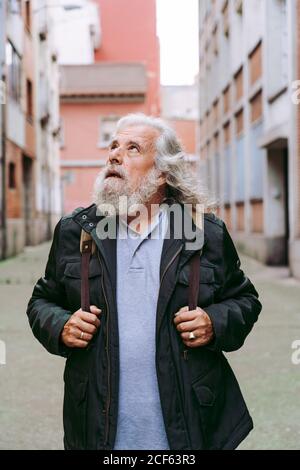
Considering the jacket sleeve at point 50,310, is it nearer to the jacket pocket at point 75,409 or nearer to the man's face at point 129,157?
the jacket pocket at point 75,409

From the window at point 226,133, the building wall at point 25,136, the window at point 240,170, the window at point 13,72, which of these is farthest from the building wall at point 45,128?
the window at point 240,170

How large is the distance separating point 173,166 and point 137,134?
19 cm

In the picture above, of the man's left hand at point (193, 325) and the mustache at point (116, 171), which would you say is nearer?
the man's left hand at point (193, 325)

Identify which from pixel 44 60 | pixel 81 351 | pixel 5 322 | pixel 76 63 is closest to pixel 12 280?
pixel 5 322

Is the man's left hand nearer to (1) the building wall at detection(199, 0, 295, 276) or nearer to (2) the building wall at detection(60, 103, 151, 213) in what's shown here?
(1) the building wall at detection(199, 0, 295, 276)

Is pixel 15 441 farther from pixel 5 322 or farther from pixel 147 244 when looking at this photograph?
pixel 5 322

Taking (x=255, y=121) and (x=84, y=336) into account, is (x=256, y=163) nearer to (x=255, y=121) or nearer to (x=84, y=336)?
(x=255, y=121)

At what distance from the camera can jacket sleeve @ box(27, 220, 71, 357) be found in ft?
7.37

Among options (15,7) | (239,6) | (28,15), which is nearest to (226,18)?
(239,6)

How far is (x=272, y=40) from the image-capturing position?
15.1 meters

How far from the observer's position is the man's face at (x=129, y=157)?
2.34 m

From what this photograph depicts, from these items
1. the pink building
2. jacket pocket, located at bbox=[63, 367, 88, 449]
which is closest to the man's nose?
jacket pocket, located at bbox=[63, 367, 88, 449]

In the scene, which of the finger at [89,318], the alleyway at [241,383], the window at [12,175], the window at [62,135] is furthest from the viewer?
the window at [62,135]

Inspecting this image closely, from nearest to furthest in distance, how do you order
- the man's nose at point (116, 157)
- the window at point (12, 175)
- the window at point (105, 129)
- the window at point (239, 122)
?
the man's nose at point (116, 157) < the window at point (12, 175) < the window at point (239, 122) < the window at point (105, 129)
